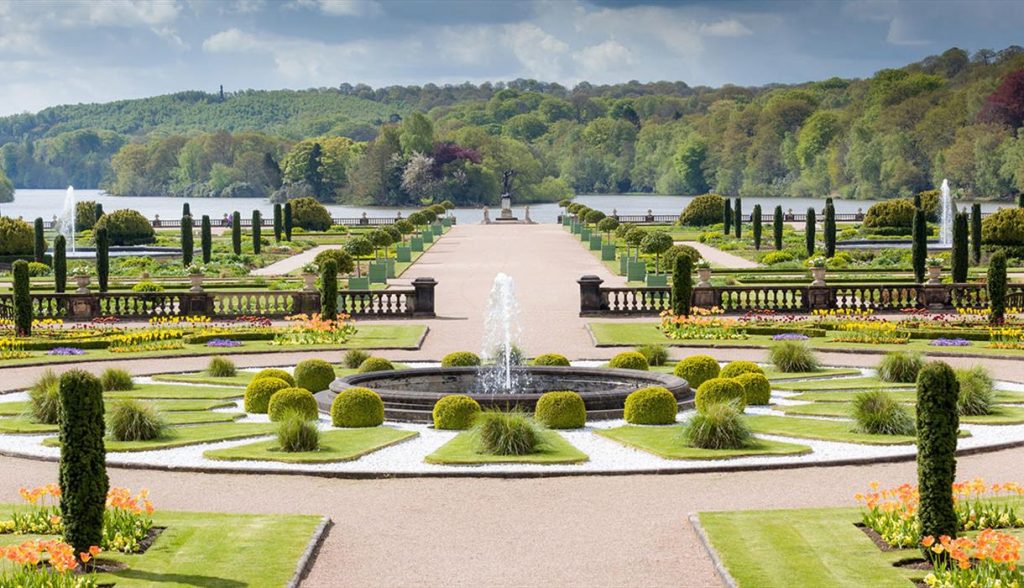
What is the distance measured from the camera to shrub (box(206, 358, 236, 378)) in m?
30.6

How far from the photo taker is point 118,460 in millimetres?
21266

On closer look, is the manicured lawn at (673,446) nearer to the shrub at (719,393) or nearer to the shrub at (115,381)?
the shrub at (719,393)

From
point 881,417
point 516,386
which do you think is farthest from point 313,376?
point 881,417

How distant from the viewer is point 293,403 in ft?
Result: 81.0

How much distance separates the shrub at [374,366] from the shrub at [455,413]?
16.2 ft

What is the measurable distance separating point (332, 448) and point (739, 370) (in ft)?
27.7

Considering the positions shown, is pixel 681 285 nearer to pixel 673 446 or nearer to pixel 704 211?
pixel 673 446

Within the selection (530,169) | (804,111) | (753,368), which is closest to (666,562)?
(753,368)

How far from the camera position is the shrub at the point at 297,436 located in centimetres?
2180

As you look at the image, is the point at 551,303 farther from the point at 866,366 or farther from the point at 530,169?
the point at 530,169

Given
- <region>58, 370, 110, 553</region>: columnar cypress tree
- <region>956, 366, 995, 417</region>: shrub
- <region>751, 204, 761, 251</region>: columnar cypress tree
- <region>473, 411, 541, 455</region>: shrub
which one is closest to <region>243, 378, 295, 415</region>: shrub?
<region>473, 411, 541, 455</region>: shrub

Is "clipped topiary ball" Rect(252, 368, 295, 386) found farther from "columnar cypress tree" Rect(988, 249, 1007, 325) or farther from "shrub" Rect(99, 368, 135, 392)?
"columnar cypress tree" Rect(988, 249, 1007, 325)

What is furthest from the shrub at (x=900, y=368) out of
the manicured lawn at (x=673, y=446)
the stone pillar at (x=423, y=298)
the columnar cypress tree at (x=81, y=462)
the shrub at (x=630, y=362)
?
the columnar cypress tree at (x=81, y=462)

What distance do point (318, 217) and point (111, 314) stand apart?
57449 millimetres
